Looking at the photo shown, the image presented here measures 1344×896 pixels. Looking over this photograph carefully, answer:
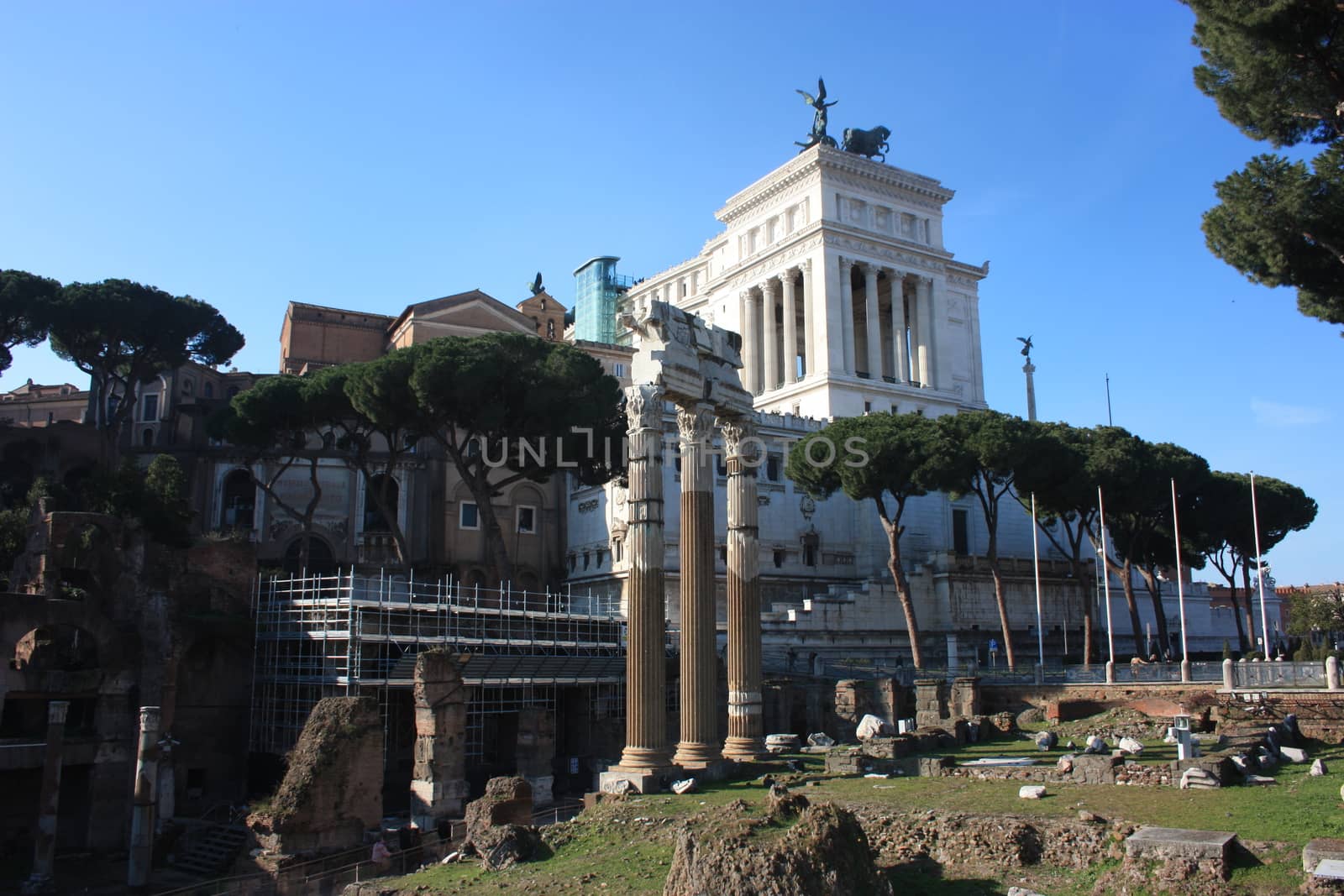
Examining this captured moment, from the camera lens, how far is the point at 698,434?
18.3m

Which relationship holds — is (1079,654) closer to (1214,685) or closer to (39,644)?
(1214,685)

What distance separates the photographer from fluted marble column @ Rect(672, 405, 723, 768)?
1723 cm

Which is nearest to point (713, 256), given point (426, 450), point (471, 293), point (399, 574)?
point (471, 293)

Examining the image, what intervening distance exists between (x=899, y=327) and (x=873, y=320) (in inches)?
63.1

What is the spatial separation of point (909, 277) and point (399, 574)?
2772cm

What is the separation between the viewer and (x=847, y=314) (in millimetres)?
48719

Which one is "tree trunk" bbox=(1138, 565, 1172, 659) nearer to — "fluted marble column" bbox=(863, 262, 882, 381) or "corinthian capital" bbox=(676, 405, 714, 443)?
"fluted marble column" bbox=(863, 262, 882, 381)

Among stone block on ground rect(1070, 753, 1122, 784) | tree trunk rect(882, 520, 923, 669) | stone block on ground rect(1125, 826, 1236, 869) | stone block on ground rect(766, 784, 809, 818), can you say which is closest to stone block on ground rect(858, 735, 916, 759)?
stone block on ground rect(1070, 753, 1122, 784)

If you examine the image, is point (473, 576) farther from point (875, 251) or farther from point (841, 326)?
point (875, 251)

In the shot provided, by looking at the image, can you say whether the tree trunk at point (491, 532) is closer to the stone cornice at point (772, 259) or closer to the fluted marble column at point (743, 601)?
the fluted marble column at point (743, 601)

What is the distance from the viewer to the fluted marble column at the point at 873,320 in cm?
4944

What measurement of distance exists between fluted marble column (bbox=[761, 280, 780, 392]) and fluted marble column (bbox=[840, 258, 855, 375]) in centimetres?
385

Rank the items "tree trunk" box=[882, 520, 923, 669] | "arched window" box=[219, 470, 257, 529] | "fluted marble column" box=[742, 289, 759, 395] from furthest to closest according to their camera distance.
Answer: "fluted marble column" box=[742, 289, 759, 395] < "arched window" box=[219, 470, 257, 529] < "tree trunk" box=[882, 520, 923, 669]

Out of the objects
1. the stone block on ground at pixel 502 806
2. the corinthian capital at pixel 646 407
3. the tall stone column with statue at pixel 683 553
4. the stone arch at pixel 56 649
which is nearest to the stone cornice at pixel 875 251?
the tall stone column with statue at pixel 683 553
